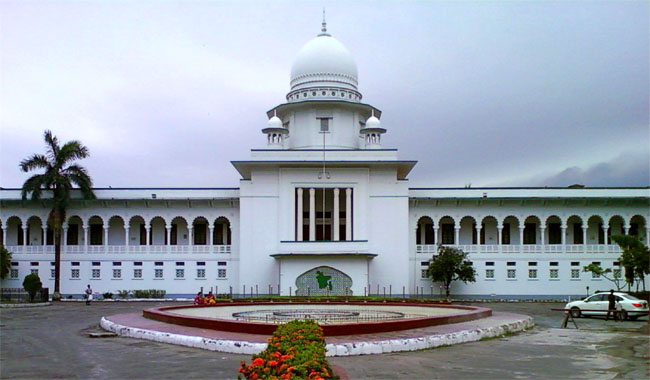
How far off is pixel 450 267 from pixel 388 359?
29.3m

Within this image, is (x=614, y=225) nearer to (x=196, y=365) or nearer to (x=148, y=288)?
(x=148, y=288)

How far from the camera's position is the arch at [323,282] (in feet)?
138

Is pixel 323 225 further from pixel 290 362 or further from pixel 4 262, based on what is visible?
pixel 290 362

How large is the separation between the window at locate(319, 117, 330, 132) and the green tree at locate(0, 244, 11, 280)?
2174 cm

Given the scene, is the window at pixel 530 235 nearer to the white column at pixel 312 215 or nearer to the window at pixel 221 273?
the white column at pixel 312 215

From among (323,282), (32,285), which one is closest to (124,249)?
(32,285)

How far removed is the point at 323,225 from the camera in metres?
45.8

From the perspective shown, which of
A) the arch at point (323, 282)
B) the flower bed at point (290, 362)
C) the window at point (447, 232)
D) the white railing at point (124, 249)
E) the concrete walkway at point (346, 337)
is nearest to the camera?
the flower bed at point (290, 362)

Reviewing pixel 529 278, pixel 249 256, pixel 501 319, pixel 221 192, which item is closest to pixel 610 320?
pixel 501 319

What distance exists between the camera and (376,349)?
608 inches

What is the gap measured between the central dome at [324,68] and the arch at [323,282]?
13463mm

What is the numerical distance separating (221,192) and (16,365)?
33818 millimetres

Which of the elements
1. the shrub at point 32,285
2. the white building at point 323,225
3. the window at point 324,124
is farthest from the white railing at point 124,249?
the window at point 324,124

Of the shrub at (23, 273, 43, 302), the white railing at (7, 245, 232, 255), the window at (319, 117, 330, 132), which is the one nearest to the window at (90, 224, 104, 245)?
the white railing at (7, 245, 232, 255)
